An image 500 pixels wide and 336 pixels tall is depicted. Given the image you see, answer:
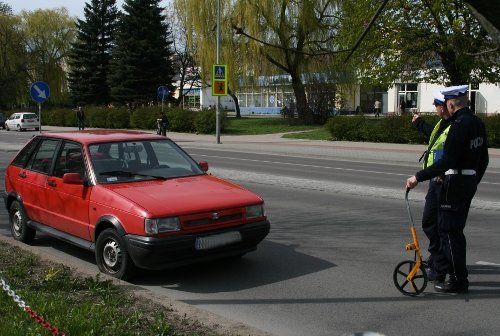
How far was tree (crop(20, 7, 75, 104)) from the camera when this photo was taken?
64625mm

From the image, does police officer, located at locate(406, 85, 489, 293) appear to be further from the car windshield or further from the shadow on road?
the car windshield

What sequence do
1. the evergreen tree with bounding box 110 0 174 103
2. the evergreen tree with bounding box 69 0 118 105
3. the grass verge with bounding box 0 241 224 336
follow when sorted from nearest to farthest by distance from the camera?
the grass verge with bounding box 0 241 224 336 < the evergreen tree with bounding box 110 0 174 103 < the evergreen tree with bounding box 69 0 118 105

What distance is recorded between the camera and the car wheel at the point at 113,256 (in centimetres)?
573

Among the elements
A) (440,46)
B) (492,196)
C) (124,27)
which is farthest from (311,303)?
(124,27)

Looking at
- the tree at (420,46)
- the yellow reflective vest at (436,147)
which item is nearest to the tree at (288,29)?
the tree at (420,46)

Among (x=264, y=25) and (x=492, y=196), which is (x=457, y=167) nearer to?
(x=492, y=196)

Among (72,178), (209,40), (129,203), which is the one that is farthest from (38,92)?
(209,40)

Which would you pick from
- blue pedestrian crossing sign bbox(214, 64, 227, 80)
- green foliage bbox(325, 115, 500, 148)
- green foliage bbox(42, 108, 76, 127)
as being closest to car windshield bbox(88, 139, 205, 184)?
blue pedestrian crossing sign bbox(214, 64, 227, 80)

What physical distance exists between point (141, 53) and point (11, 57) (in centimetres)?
1969

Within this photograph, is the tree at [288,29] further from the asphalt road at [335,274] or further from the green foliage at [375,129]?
the asphalt road at [335,274]

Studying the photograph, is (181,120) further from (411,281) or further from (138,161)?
(411,281)

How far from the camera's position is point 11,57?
63312mm

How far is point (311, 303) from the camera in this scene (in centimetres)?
521

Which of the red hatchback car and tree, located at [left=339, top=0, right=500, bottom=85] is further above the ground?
tree, located at [left=339, top=0, right=500, bottom=85]
